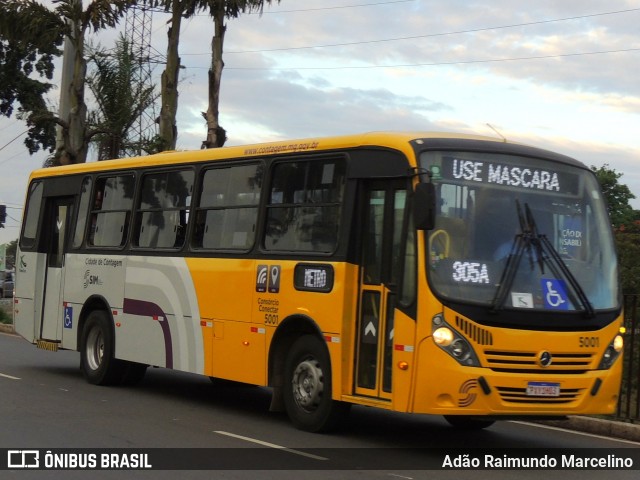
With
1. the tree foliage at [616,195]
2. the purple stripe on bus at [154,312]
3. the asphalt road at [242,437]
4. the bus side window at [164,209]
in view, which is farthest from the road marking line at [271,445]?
the tree foliage at [616,195]

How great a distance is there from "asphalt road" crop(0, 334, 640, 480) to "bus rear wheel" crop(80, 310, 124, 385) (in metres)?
0.25

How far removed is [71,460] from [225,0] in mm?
17643

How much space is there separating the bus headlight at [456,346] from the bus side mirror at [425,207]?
0.95 meters

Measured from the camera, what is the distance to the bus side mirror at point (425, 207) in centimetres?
1023

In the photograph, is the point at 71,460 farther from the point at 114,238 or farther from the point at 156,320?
the point at 114,238

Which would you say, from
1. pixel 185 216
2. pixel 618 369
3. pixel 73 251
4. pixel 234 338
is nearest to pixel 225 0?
pixel 73 251

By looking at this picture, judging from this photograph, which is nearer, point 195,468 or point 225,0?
point 195,468

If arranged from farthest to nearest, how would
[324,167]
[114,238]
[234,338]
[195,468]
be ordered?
[114,238] → [234,338] → [324,167] → [195,468]

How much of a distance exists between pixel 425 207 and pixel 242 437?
10.3ft

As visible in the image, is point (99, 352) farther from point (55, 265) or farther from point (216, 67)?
point (216, 67)

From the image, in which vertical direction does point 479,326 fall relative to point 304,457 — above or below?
above

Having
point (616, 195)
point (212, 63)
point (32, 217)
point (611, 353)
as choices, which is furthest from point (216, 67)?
point (616, 195)

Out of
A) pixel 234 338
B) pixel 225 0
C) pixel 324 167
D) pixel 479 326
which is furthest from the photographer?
pixel 225 0
